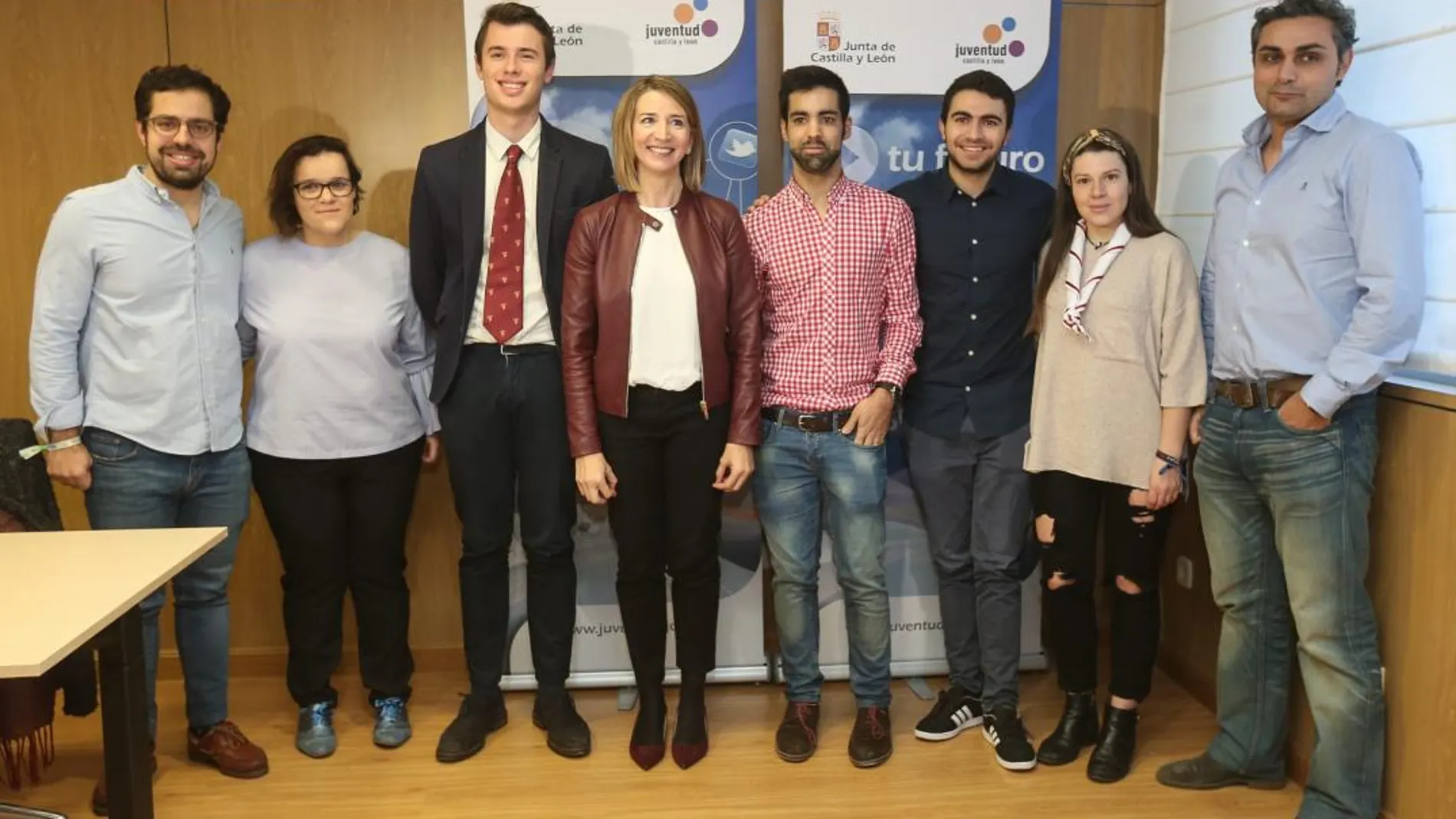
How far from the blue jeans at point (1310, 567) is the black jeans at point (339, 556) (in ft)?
6.87

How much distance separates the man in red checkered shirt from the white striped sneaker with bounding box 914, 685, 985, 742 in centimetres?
17

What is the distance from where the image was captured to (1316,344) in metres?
2.44

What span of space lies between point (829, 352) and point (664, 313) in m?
0.43

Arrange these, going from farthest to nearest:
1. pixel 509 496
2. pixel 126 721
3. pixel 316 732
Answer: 1. pixel 316 732
2. pixel 509 496
3. pixel 126 721

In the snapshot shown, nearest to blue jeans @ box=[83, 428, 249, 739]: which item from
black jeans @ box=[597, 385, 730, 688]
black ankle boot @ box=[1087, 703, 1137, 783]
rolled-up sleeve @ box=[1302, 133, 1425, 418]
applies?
black jeans @ box=[597, 385, 730, 688]

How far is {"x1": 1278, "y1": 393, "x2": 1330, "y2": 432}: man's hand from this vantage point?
242 centimetres

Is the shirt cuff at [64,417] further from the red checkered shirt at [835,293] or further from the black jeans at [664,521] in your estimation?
the red checkered shirt at [835,293]

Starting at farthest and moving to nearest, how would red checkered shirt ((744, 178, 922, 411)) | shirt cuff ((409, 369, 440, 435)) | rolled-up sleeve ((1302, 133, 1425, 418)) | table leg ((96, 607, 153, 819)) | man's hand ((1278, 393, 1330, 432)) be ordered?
shirt cuff ((409, 369, 440, 435)) < red checkered shirt ((744, 178, 922, 411)) < man's hand ((1278, 393, 1330, 432)) < rolled-up sleeve ((1302, 133, 1425, 418)) < table leg ((96, 607, 153, 819))

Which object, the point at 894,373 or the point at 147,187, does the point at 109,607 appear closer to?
the point at 147,187

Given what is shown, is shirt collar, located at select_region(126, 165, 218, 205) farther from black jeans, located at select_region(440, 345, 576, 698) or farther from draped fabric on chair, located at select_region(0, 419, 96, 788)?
black jeans, located at select_region(440, 345, 576, 698)

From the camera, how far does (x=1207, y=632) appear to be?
3361 mm

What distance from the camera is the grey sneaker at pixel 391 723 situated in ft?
10.3

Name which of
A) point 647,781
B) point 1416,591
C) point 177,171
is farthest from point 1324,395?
point 177,171

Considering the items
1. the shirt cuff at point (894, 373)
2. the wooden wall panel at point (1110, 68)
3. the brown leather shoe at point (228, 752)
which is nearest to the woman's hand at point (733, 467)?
the shirt cuff at point (894, 373)
